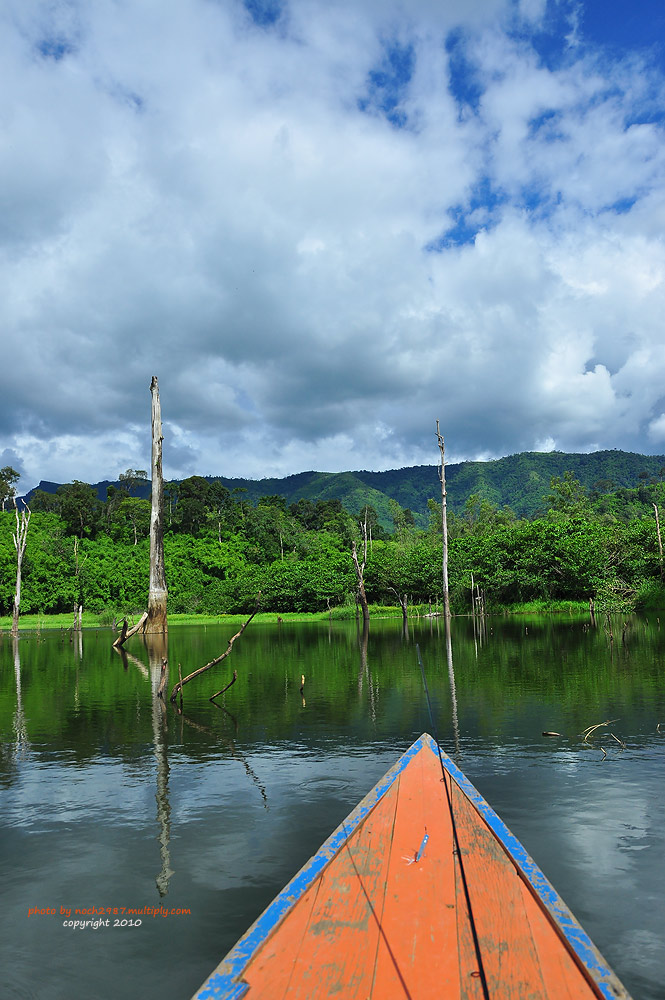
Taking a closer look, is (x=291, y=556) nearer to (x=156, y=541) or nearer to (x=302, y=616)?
(x=302, y=616)

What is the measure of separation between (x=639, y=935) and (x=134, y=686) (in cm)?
1635

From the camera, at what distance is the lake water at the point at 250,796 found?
504 centimetres

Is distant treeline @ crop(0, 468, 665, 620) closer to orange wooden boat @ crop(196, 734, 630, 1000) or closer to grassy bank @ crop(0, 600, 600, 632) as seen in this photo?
grassy bank @ crop(0, 600, 600, 632)

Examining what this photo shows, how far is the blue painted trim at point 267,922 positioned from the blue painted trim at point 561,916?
45.7 inches

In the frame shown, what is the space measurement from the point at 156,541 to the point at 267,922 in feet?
88.9

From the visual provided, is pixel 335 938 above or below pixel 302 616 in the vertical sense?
above

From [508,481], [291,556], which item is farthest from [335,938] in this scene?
[508,481]

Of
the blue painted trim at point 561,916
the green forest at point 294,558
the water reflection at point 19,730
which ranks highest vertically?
the green forest at point 294,558

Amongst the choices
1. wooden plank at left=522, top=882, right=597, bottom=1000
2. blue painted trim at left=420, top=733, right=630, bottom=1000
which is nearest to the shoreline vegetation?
blue painted trim at left=420, top=733, right=630, bottom=1000

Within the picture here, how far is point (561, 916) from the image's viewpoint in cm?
389

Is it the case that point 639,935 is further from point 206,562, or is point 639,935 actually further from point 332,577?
point 206,562

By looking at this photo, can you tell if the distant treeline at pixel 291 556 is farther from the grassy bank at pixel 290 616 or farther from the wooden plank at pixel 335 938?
the wooden plank at pixel 335 938

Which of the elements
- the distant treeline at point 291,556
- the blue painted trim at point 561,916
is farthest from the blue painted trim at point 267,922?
the distant treeline at point 291,556

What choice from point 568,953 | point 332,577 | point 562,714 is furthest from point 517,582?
point 568,953
